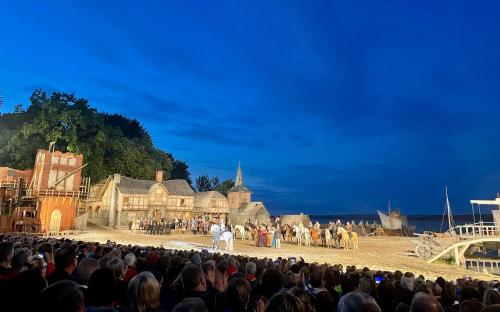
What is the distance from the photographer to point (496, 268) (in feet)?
82.0

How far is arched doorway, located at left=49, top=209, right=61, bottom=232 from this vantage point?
3546 cm

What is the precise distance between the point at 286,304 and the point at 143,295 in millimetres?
1366

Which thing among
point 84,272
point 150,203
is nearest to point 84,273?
point 84,272

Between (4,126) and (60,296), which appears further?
(4,126)

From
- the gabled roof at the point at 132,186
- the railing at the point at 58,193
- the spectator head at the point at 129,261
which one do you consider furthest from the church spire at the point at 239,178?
the spectator head at the point at 129,261

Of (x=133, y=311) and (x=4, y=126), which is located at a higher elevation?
(x=4, y=126)

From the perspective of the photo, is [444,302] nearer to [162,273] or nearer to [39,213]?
[162,273]

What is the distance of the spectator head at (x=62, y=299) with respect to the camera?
2543 mm

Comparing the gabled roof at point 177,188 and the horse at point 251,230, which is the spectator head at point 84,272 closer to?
the horse at point 251,230

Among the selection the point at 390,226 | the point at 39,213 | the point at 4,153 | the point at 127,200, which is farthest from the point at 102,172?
the point at 390,226

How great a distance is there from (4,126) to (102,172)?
1592 centimetres

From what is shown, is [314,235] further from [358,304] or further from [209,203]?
[358,304]

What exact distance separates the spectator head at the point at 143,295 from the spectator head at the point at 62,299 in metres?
0.55

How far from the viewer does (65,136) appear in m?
44.2
